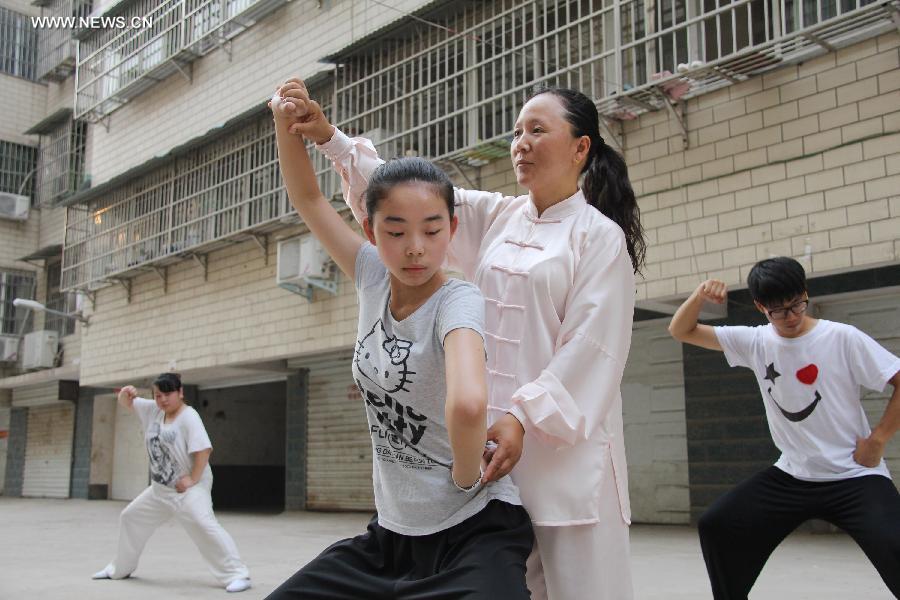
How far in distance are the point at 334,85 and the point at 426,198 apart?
1152 cm

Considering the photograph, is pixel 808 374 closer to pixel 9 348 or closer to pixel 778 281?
pixel 778 281

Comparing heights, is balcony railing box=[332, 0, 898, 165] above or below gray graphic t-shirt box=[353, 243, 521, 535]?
above

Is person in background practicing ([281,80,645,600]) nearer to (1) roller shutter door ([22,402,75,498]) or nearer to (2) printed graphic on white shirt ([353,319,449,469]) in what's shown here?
(2) printed graphic on white shirt ([353,319,449,469])

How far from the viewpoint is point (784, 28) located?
25.2ft

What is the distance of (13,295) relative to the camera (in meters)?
23.5

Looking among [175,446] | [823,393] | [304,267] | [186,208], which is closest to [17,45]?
[186,208]

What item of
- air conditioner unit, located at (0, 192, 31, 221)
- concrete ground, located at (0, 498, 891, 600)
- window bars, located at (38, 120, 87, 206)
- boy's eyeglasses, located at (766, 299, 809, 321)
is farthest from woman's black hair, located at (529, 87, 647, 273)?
air conditioner unit, located at (0, 192, 31, 221)

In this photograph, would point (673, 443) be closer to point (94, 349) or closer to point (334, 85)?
point (334, 85)

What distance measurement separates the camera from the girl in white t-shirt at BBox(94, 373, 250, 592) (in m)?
7.11

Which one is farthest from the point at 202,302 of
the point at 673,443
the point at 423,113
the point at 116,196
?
the point at 673,443

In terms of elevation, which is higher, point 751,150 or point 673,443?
point 751,150

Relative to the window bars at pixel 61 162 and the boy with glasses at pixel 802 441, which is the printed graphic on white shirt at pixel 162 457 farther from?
the window bars at pixel 61 162

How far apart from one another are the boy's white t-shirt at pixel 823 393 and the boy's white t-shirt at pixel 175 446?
15.7 ft

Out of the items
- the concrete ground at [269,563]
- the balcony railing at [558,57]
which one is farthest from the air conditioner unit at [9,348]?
the balcony railing at [558,57]
